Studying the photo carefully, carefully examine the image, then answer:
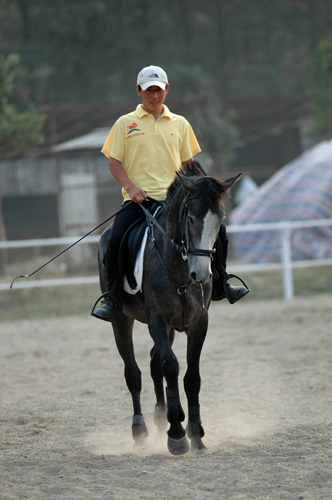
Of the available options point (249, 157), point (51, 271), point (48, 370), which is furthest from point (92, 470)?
point (249, 157)

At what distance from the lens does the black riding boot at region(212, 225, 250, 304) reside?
4.98 metres

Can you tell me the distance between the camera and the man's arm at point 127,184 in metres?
4.88

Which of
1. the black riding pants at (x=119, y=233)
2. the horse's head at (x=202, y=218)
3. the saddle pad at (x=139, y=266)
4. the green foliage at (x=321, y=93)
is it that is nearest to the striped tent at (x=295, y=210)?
the green foliage at (x=321, y=93)

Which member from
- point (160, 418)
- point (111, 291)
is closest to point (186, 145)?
point (111, 291)

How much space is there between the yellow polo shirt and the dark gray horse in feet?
1.11

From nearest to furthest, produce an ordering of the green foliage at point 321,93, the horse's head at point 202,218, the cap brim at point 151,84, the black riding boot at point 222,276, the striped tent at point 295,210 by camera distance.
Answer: the horse's head at point 202,218
the cap brim at point 151,84
the black riding boot at point 222,276
the striped tent at point 295,210
the green foliage at point 321,93

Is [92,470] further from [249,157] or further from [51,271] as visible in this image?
[249,157]

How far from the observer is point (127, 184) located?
4.93m

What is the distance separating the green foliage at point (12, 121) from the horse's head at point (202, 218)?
501 inches

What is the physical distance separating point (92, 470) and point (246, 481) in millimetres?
1037

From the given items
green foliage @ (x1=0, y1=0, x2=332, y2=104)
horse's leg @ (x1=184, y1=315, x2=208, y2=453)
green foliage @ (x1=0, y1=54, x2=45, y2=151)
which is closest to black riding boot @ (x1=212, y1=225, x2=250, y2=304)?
horse's leg @ (x1=184, y1=315, x2=208, y2=453)

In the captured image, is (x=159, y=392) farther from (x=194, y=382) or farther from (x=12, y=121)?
(x=12, y=121)

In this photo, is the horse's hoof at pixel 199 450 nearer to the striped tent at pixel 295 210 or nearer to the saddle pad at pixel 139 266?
the saddle pad at pixel 139 266

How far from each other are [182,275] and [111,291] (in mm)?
793
